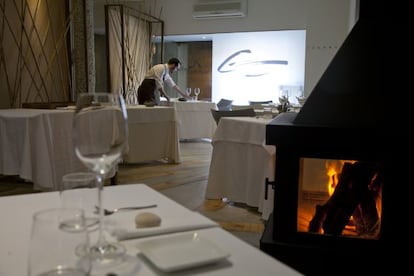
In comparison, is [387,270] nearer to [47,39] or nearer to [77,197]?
[77,197]

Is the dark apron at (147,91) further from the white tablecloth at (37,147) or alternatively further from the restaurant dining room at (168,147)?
the white tablecloth at (37,147)

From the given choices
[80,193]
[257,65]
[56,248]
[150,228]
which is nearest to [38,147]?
[80,193]

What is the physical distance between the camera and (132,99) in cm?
837

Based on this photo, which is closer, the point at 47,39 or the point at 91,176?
the point at 91,176

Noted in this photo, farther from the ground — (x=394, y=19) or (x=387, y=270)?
(x=394, y=19)

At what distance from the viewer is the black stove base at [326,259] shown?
181 centimetres

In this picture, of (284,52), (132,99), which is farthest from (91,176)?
(284,52)

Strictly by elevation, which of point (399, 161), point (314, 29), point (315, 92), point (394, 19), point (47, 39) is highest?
point (314, 29)

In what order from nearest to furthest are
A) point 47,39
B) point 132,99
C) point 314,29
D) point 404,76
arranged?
point 404,76, point 47,39, point 314,29, point 132,99

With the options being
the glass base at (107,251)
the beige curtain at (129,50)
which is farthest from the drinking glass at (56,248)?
the beige curtain at (129,50)

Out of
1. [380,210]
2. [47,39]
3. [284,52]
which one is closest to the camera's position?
[380,210]

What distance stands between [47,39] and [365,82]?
5332 mm
